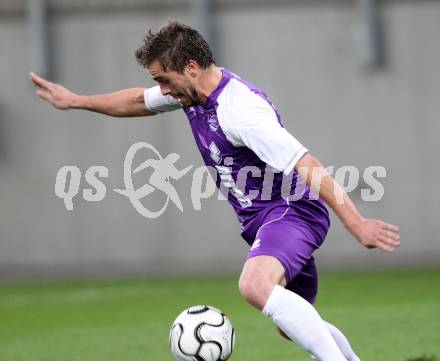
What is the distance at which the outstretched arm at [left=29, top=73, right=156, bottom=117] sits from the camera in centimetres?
602

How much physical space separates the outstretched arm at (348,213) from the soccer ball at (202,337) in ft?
3.33

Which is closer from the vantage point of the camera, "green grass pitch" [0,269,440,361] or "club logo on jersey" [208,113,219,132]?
"club logo on jersey" [208,113,219,132]

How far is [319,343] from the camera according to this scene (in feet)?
15.5

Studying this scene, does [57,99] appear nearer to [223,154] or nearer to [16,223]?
[223,154]

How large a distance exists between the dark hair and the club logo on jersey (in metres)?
0.25

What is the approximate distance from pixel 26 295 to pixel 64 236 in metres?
2.44

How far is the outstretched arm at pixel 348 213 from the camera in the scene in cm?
429

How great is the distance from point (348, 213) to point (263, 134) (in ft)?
1.82

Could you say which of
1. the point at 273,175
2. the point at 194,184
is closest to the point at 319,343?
the point at 273,175

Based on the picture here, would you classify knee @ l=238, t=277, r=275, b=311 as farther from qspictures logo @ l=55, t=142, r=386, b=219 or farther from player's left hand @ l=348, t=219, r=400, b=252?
qspictures logo @ l=55, t=142, r=386, b=219

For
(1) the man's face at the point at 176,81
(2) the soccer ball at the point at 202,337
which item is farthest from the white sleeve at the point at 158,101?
(2) the soccer ball at the point at 202,337

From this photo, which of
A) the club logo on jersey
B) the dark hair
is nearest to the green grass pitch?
the club logo on jersey

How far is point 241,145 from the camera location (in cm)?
504

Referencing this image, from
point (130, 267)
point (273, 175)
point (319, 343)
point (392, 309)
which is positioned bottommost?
point (130, 267)
